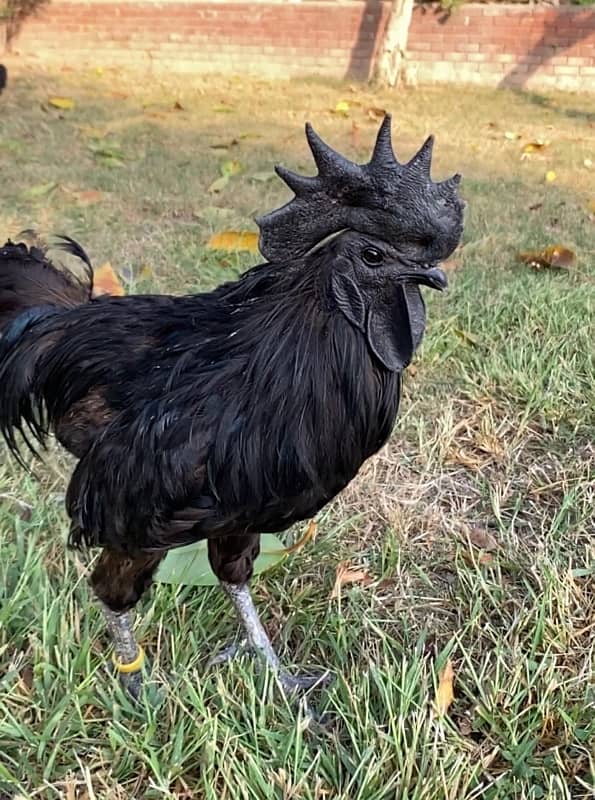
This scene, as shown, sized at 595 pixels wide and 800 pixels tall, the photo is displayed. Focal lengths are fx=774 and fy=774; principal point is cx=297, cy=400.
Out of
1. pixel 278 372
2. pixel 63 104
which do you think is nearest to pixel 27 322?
pixel 278 372

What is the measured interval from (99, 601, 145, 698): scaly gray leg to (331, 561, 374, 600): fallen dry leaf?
0.62 meters

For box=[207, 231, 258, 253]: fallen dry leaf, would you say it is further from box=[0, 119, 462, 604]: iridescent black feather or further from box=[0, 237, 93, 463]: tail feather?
box=[0, 119, 462, 604]: iridescent black feather

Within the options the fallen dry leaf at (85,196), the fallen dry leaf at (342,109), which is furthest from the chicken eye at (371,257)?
the fallen dry leaf at (342,109)

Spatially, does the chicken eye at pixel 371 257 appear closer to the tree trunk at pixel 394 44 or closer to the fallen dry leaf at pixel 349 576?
the fallen dry leaf at pixel 349 576

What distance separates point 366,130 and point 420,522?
550 cm

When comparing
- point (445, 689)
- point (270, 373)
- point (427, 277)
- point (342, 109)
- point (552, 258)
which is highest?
point (427, 277)

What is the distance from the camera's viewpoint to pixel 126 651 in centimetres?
208

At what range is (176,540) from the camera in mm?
1764

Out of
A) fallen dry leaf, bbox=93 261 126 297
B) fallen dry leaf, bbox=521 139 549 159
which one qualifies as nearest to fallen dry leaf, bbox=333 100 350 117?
fallen dry leaf, bbox=521 139 549 159

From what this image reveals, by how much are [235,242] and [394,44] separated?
5.83 meters

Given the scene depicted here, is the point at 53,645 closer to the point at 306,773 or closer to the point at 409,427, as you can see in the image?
the point at 306,773

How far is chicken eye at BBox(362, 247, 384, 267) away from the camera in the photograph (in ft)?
5.05

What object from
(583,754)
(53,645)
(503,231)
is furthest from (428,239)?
(503,231)

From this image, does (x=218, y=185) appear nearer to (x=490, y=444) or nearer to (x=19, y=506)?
(x=490, y=444)
